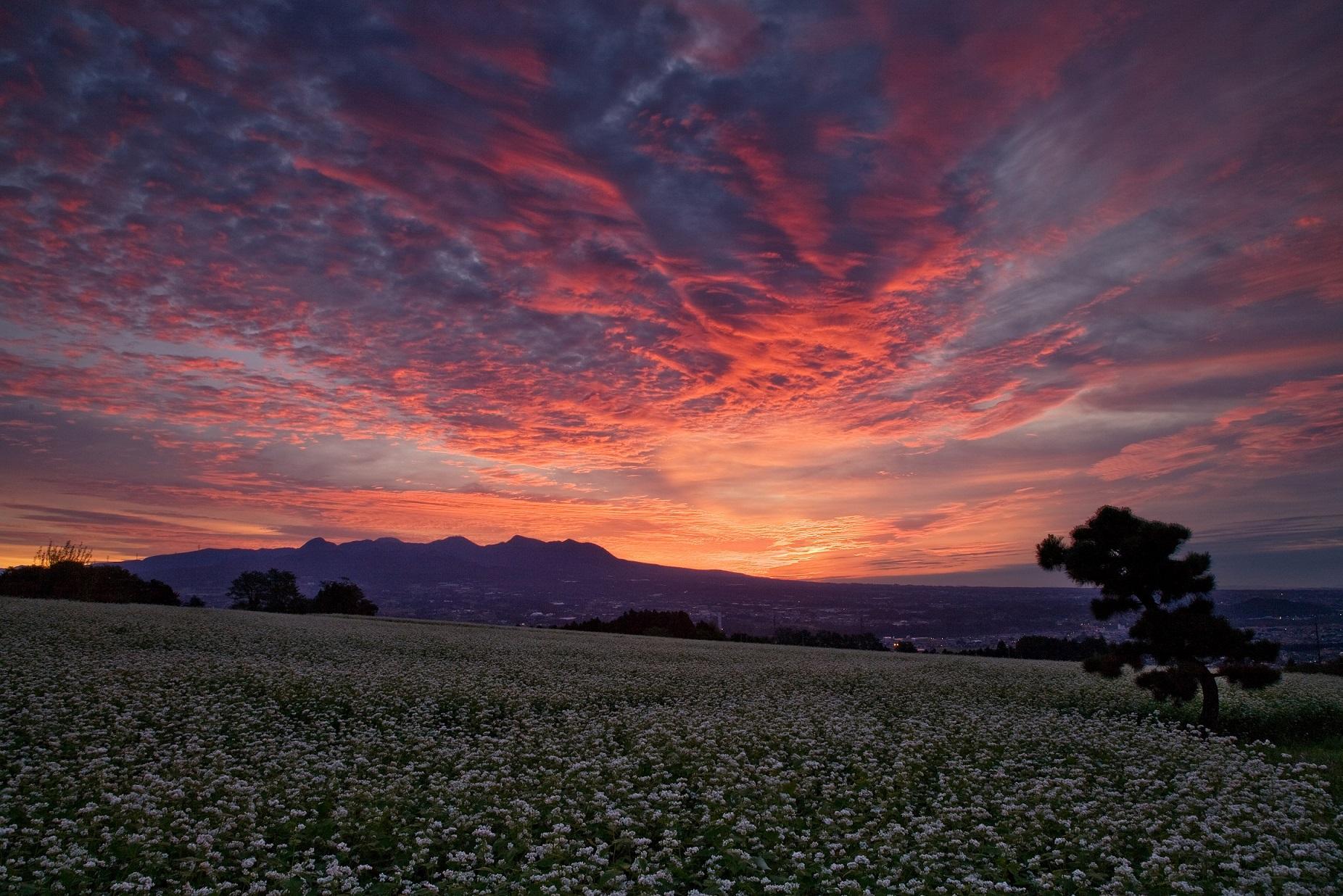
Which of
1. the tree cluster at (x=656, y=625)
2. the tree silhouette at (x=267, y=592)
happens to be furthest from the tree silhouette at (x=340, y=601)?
the tree cluster at (x=656, y=625)

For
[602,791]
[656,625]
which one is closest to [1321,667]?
[602,791]

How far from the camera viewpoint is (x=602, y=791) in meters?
12.4

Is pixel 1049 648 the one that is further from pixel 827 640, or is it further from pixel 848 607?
pixel 848 607

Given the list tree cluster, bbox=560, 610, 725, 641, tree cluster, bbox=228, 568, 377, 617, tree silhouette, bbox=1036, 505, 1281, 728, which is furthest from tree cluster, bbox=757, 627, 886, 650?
tree silhouette, bbox=1036, 505, 1281, 728

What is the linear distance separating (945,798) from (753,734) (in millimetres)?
5236

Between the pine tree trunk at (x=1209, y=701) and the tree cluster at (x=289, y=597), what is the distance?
82771mm

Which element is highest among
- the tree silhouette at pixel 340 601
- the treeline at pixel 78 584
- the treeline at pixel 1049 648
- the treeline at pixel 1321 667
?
the treeline at pixel 78 584

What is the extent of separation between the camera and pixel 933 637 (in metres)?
106

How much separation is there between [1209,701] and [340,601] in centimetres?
8964

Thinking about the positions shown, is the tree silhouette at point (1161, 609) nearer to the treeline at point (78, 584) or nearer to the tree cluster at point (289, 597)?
the treeline at point (78, 584)

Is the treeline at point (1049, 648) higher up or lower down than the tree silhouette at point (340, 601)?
lower down

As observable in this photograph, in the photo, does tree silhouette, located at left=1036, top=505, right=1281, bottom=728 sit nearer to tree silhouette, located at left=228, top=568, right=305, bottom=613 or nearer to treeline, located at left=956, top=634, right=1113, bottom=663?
treeline, located at left=956, top=634, right=1113, bottom=663

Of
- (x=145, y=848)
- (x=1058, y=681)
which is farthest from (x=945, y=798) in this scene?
(x=1058, y=681)

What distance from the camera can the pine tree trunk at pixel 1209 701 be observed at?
21.1m
